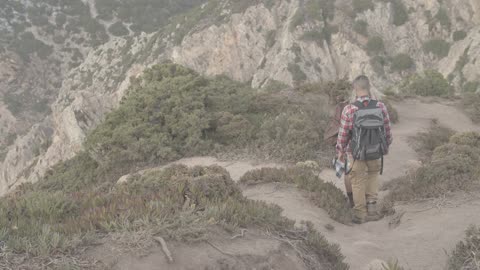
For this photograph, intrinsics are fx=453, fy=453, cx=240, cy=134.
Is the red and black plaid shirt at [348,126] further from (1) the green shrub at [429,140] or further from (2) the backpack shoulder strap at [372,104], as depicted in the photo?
(1) the green shrub at [429,140]

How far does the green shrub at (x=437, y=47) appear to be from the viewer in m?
42.0

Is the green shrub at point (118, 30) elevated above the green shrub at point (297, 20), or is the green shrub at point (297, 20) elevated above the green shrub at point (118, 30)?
the green shrub at point (118, 30)

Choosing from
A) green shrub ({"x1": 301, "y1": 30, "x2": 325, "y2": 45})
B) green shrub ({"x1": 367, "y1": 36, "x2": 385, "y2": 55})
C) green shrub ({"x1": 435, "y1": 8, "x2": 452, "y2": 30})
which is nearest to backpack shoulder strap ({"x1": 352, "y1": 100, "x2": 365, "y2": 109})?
green shrub ({"x1": 367, "y1": 36, "x2": 385, "y2": 55})

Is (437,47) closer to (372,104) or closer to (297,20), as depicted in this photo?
(297,20)

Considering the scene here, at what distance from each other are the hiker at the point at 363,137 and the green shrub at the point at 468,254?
1.96 meters

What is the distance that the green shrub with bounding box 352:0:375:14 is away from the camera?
150ft

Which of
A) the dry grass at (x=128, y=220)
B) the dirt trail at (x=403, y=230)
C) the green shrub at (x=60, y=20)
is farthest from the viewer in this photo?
the green shrub at (x=60, y=20)

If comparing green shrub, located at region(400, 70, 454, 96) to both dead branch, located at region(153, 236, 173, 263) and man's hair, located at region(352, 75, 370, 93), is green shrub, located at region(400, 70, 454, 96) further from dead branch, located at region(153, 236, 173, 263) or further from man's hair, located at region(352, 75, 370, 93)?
dead branch, located at region(153, 236, 173, 263)

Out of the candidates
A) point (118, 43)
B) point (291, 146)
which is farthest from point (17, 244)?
point (118, 43)

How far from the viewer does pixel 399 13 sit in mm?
45688

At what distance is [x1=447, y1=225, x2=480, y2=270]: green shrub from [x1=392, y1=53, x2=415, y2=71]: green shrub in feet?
132

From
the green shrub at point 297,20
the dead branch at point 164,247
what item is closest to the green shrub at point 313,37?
the green shrub at point 297,20

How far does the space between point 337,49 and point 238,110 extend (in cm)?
3363

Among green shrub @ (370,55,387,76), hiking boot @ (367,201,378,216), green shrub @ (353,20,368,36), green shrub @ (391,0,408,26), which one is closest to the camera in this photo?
hiking boot @ (367,201,378,216)
